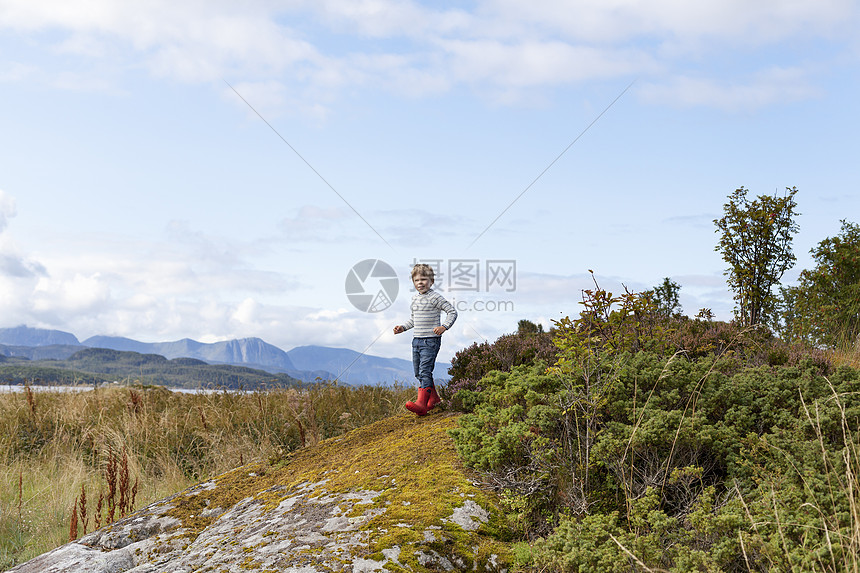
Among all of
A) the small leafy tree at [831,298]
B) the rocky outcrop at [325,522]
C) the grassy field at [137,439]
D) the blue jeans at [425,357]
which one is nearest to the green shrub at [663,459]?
the rocky outcrop at [325,522]

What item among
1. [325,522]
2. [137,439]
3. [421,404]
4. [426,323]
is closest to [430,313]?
[426,323]

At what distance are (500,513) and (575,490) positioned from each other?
55 cm

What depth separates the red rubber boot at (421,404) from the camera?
19.6 feet

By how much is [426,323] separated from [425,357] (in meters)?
0.41

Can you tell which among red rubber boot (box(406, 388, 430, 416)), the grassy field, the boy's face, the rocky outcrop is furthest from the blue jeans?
the grassy field

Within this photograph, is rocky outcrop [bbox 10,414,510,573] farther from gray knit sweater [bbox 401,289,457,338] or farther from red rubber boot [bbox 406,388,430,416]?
gray knit sweater [bbox 401,289,457,338]

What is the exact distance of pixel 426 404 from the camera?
6.15 meters

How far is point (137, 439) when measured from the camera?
30.0 ft

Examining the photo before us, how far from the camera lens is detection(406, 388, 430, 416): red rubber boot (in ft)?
19.6

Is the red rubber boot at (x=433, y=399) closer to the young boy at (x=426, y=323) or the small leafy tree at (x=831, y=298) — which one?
the young boy at (x=426, y=323)

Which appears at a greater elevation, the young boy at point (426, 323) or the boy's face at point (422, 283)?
the boy's face at point (422, 283)

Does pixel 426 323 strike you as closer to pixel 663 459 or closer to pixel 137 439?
pixel 663 459

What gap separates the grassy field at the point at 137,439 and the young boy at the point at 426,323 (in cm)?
129

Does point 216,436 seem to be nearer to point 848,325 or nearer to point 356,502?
point 356,502
